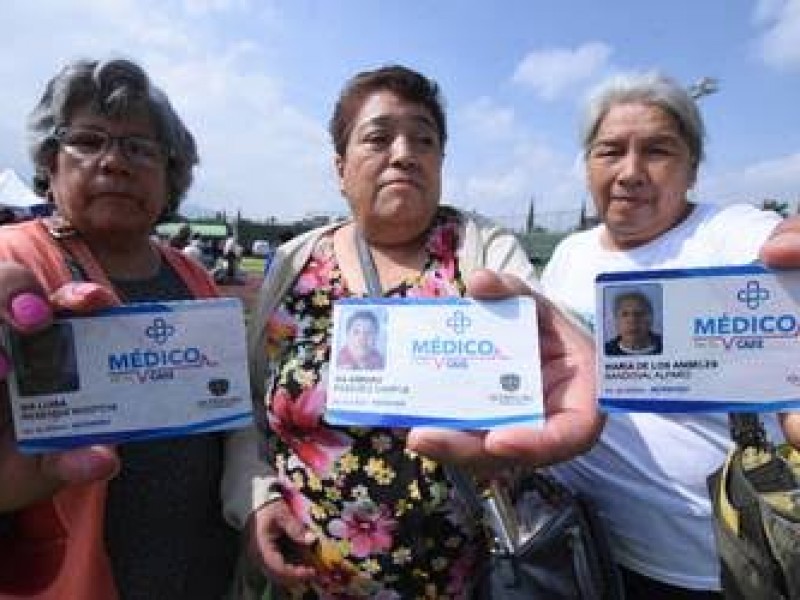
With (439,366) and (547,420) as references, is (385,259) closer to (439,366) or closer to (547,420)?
(439,366)

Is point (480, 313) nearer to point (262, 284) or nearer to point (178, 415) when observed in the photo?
point (178, 415)

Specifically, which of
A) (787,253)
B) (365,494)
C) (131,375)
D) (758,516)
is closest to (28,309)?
(131,375)

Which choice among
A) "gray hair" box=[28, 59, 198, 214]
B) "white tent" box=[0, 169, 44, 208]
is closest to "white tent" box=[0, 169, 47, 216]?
"white tent" box=[0, 169, 44, 208]

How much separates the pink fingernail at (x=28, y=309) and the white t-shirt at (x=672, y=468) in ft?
4.83

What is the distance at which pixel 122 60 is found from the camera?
201 centimetres

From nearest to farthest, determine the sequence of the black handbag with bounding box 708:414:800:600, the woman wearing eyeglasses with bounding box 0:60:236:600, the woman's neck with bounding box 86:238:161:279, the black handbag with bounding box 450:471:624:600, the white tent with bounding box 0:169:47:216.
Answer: the black handbag with bounding box 708:414:800:600 < the woman wearing eyeglasses with bounding box 0:60:236:600 < the black handbag with bounding box 450:471:624:600 < the woman's neck with bounding box 86:238:161:279 < the white tent with bounding box 0:169:47:216

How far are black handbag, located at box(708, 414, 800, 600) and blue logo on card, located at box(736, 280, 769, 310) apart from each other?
1.06 feet

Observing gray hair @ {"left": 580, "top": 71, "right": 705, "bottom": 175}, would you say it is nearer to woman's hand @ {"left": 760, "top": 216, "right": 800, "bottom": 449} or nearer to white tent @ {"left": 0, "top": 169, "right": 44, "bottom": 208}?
woman's hand @ {"left": 760, "top": 216, "right": 800, "bottom": 449}

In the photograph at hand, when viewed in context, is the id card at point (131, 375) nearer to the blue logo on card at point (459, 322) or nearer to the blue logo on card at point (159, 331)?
the blue logo on card at point (159, 331)

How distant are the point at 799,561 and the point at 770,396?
14.9 inches

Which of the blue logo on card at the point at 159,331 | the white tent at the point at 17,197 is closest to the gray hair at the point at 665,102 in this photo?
the blue logo on card at the point at 159,331

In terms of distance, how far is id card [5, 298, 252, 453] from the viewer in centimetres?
140

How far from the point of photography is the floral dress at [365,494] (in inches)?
75.2

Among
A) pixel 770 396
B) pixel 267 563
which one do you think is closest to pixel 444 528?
pixel 267 563
